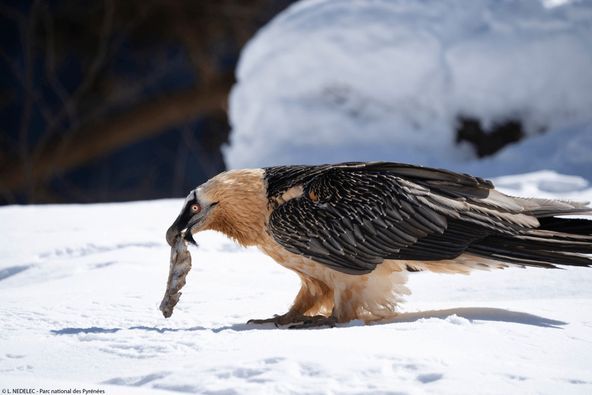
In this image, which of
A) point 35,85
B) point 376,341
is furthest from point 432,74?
point 35,85

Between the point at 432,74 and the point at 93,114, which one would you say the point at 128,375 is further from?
the point at 93,114

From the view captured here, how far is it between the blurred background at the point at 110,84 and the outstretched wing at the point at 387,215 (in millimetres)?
6658

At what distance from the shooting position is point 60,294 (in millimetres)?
4090

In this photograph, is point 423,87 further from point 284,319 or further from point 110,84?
point 110,84

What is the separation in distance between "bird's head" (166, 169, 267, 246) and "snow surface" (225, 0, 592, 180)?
3.12 metres

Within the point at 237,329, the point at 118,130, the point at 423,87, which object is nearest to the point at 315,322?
the point at 237,329

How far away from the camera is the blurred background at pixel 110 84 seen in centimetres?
1040

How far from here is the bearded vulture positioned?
11.8 feet

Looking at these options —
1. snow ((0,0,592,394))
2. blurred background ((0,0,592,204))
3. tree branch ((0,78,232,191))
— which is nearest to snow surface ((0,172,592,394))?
snow ((0,0,592,394))

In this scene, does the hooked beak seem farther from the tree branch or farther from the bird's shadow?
the tree branch

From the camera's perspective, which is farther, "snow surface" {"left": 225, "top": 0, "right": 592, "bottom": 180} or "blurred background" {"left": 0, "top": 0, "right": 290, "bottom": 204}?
"blurred background" {"left": 0, "top": 0, "right": 290, "bottom": 204}

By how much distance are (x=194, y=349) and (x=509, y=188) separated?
3.29 metres

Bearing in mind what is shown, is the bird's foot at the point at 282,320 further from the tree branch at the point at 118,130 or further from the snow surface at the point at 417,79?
the tree branch at the point at 118,130

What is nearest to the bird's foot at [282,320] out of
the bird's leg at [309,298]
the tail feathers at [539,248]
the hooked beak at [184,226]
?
the bird's leg at [309,298]
